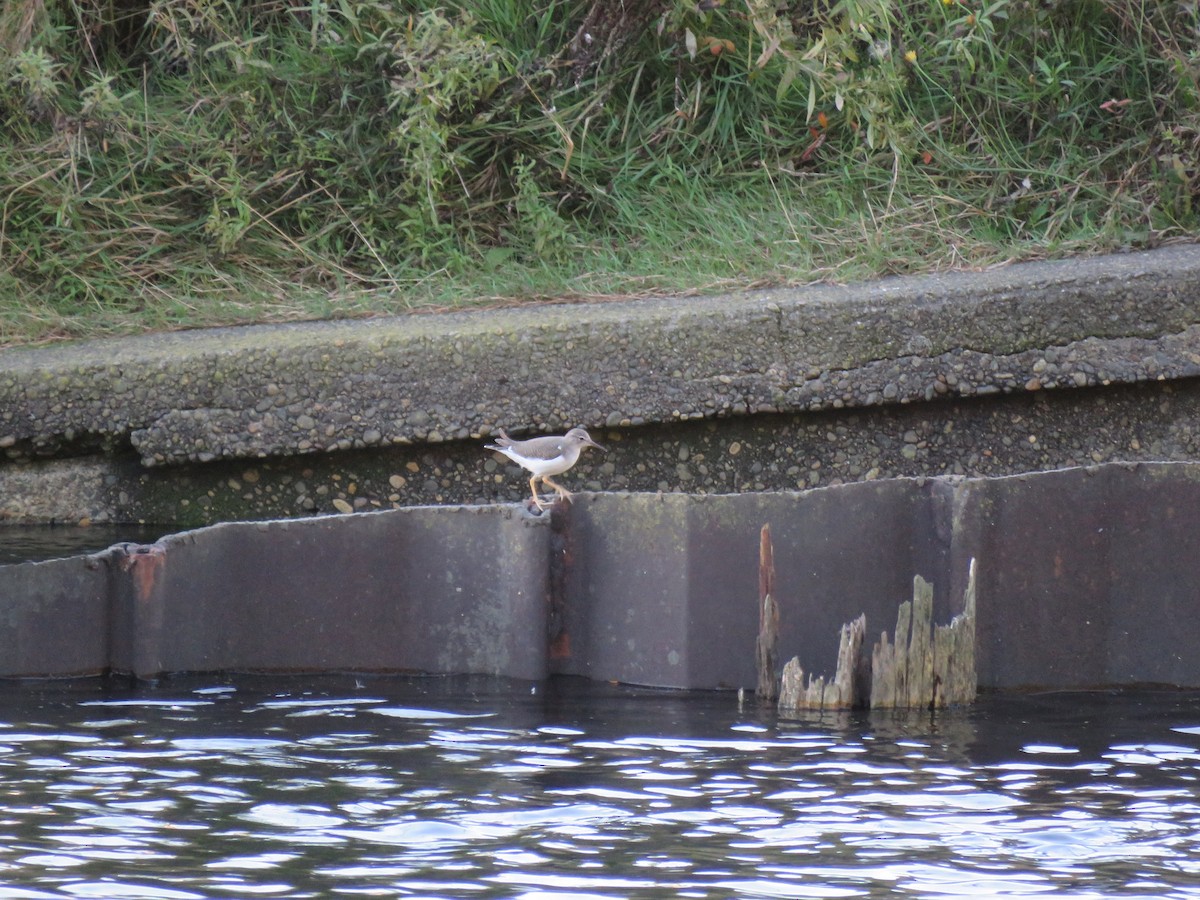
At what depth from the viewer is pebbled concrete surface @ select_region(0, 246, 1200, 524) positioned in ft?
22.1

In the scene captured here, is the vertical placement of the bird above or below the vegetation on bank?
below

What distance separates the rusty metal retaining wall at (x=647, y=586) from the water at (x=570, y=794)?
0.14m

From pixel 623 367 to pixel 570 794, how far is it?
291 cm

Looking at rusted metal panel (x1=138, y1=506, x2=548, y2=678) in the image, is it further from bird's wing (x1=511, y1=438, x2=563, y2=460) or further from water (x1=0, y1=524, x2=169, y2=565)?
water (x1=0, y1=524, x2=169, y2=565)

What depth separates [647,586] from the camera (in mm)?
5430

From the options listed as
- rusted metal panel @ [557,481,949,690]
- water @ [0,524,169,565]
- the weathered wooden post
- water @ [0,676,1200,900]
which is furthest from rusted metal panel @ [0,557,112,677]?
the weathered wooden post

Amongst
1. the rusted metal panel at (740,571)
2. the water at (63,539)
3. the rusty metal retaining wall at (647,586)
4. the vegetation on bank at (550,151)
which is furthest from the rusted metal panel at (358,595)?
the vegetation on bank at (550,151)

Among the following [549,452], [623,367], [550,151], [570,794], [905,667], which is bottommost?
[570,794]

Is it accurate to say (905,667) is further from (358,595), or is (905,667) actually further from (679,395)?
(679,395)

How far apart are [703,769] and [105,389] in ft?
12.0

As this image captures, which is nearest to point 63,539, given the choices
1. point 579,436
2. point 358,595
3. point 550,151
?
point 358,595

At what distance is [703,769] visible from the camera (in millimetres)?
4430

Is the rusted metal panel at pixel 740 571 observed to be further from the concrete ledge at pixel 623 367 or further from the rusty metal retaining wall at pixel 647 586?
the concrete ledge at pixel 623 367

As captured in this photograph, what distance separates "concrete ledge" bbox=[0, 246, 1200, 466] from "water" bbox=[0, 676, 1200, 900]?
5.54 feet
